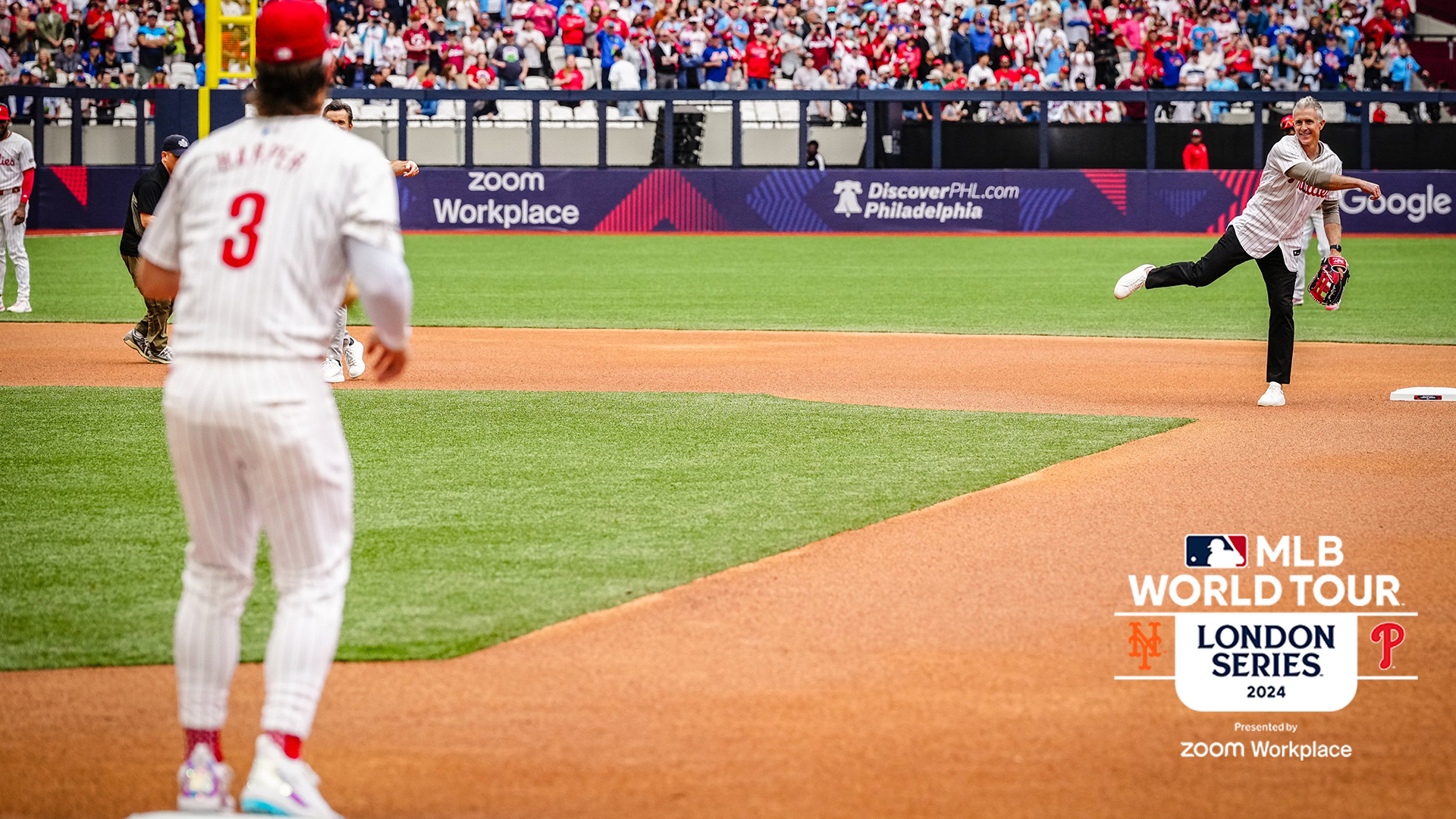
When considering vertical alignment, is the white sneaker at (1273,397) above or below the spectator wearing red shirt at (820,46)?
below

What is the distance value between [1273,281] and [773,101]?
20.9 meters

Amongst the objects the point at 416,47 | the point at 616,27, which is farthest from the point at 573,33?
the point at 416,47

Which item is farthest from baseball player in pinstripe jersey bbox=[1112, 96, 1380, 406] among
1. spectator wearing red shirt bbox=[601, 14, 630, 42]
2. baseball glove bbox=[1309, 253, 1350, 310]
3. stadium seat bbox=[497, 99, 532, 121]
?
spectator wearing red shirt bbox=[601, 14, 630, 42]

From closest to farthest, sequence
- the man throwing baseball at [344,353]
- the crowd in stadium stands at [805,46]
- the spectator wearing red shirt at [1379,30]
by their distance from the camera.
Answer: the man throwing baseball at [344,353]
the crowd in stadium stands at [805,46]
the spectator wearing red shirt at [1379,30]

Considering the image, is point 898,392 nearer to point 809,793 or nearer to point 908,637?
point 908,637

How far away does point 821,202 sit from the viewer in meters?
31.4

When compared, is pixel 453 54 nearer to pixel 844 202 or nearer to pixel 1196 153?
pixel 844 202

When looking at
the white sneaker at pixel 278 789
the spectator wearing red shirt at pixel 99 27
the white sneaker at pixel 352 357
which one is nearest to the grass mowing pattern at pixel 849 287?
the spectator wearing red shirt at pixel 99 27

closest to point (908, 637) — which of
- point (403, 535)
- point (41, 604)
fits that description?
point (403, 535)

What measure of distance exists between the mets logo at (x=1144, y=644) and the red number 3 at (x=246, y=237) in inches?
120

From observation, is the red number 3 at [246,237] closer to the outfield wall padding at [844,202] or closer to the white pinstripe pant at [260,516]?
the white pinstripe pant at [260,516]

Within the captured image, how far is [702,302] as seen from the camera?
742 inches

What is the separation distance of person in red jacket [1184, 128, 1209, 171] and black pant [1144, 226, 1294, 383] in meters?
20.7

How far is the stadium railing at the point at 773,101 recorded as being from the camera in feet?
96.4
